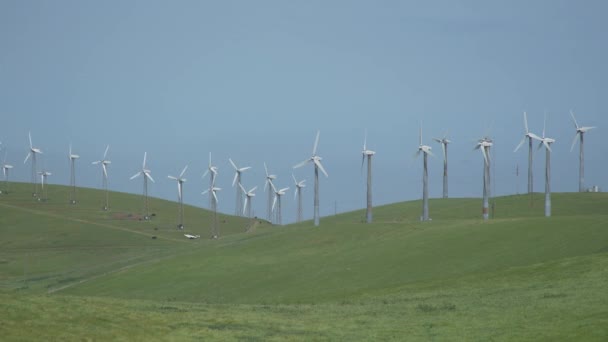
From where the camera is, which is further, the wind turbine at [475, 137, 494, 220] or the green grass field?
the wind turbine at [475, 137, 494, 220]

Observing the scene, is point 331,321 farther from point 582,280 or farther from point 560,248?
point 560,248

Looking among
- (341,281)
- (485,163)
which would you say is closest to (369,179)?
(485,163)

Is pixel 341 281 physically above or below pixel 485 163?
below

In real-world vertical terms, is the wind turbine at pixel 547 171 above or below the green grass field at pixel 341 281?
above

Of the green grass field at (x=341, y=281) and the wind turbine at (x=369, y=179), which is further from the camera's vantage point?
the wind turbine at (x=369, y=179)

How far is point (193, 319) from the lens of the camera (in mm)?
38312

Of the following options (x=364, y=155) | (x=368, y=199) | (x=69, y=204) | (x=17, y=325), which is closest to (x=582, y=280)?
(x=17, y=325)

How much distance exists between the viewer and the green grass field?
34.9 metres

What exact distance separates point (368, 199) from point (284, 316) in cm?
7737

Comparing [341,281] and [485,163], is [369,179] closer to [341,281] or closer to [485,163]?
[485,163]

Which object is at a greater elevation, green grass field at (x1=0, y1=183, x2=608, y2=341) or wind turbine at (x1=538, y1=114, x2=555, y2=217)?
wind turbine at (x1=538, y1=114, x2=555, y2=217)

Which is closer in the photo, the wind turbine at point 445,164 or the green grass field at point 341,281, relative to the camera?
the green grass field at point 341,281

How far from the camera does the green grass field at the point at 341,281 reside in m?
34.9

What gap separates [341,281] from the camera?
227 ft
